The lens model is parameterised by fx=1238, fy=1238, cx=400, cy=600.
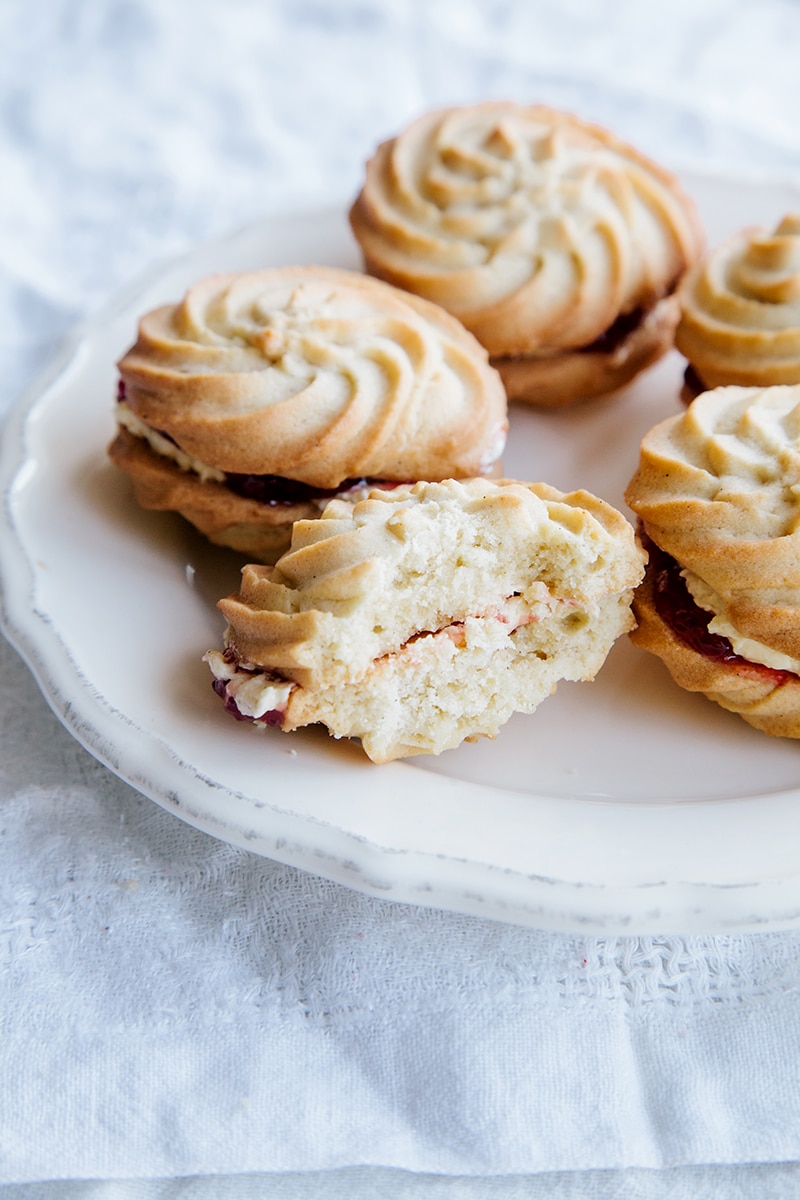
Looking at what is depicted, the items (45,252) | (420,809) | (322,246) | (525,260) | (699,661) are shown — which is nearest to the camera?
(420,809)

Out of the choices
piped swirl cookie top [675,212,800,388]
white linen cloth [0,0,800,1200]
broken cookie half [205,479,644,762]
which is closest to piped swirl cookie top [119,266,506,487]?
broken cookie half [205,479,644,762]

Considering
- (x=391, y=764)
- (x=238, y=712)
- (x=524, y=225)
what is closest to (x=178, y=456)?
(x=238, y=712)

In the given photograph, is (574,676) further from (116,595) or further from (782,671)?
(116,595)

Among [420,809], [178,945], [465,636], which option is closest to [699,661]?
[465,636]

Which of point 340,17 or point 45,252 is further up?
point 340,17

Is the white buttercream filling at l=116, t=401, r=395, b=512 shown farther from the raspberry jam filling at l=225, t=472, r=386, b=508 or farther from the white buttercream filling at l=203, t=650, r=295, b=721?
the white buttercream filling at l=203, t=650, r=295, b=721

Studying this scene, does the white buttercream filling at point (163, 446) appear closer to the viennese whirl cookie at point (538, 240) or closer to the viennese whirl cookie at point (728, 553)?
the viennese whirl cookie at point (538, 240)

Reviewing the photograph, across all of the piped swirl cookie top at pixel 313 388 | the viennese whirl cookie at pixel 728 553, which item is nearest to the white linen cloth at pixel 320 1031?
the viennese whirl cookie at pixel 728 553
